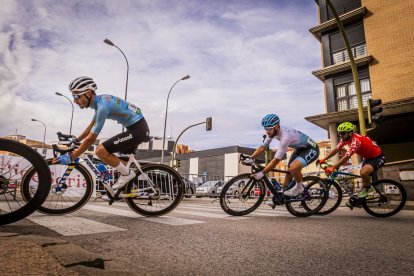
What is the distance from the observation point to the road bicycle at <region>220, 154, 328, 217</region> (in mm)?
5211

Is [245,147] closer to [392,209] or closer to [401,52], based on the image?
[401,52]

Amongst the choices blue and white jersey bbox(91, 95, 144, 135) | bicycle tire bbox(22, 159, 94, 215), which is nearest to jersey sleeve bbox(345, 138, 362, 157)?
blue and white jersey bbox(91, 95, 144, 135)

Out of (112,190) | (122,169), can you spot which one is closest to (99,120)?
(122,169)

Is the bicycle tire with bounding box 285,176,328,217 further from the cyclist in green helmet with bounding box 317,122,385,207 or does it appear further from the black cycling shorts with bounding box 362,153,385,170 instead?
the black cycling shorts with bounding box 362,153,385,170

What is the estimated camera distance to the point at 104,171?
429cm

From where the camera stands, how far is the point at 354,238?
113 inches

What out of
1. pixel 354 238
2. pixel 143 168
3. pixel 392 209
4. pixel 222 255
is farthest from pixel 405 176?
pixel 222 255

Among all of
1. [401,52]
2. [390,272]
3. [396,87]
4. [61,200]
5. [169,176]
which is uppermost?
[401,52]

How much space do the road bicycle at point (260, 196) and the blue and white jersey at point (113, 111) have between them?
2.23 metres

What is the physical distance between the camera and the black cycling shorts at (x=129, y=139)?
405 centimetres

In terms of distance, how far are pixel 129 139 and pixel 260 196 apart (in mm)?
2779

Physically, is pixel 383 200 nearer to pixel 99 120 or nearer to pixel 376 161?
pixel 376 161

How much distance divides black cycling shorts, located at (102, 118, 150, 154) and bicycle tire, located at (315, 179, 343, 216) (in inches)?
156

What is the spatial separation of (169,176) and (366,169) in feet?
13.8
